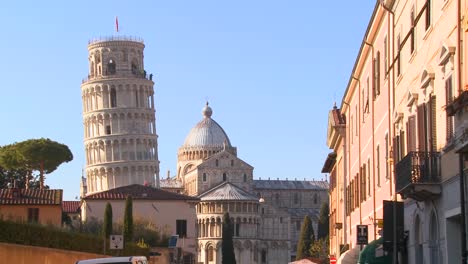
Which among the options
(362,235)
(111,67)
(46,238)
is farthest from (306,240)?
(362,235)

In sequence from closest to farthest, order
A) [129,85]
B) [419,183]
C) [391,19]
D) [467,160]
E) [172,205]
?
[467,160]
[419,183]
[391,19]
[172,205]
[129,85]

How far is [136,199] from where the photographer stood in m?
116

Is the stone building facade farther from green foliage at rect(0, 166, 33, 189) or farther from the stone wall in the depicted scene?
green foliage at rect(0, 166, 33, 189)

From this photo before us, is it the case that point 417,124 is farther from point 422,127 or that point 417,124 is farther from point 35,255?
point 35,255

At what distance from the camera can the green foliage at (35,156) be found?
433ft

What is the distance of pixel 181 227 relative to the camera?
113 metres

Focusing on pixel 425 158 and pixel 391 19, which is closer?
pixel 425 158

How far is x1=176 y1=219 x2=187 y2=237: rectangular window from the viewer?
113 metres

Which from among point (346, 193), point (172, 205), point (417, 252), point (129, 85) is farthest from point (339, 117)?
point (129, 85)

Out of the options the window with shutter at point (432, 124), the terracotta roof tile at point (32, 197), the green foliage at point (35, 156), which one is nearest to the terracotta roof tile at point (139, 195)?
the green foliage at point (35, 156)

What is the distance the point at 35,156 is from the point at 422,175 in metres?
112

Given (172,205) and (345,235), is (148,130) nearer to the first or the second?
(172,205)

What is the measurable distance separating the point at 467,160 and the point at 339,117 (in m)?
38.5

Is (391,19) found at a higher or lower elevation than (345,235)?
higher
